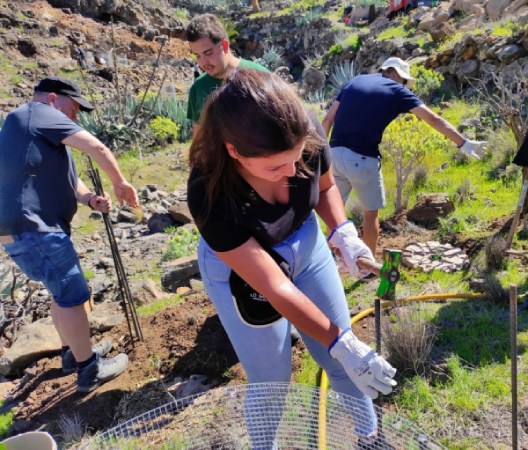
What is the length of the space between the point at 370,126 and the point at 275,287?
211 centimetres

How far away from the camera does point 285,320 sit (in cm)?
183

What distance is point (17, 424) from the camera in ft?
9.36

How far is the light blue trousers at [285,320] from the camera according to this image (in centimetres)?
176

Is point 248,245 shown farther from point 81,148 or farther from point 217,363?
point 217,363

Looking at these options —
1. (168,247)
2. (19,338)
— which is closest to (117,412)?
(19,338)

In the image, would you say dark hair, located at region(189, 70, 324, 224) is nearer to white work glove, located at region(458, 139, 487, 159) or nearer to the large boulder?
white work glove, located at region(458, 139, 487, 159)

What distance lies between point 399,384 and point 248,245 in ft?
4.70

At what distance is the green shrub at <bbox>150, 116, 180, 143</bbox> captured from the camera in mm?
8617

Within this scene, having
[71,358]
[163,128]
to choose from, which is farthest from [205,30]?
[163,128]

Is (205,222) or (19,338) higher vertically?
(205,222)

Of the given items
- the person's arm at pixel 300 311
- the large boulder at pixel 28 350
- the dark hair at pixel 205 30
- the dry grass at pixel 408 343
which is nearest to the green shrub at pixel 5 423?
→ the large boulder at pixel 28 350

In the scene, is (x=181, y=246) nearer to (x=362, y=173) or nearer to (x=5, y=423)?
Result: (x=362, y=173)

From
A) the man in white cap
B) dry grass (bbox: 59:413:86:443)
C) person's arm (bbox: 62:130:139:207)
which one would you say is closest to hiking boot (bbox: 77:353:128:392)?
dry grass (bbox: 59:413:86:443)

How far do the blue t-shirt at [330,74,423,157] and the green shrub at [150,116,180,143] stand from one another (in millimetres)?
5695
